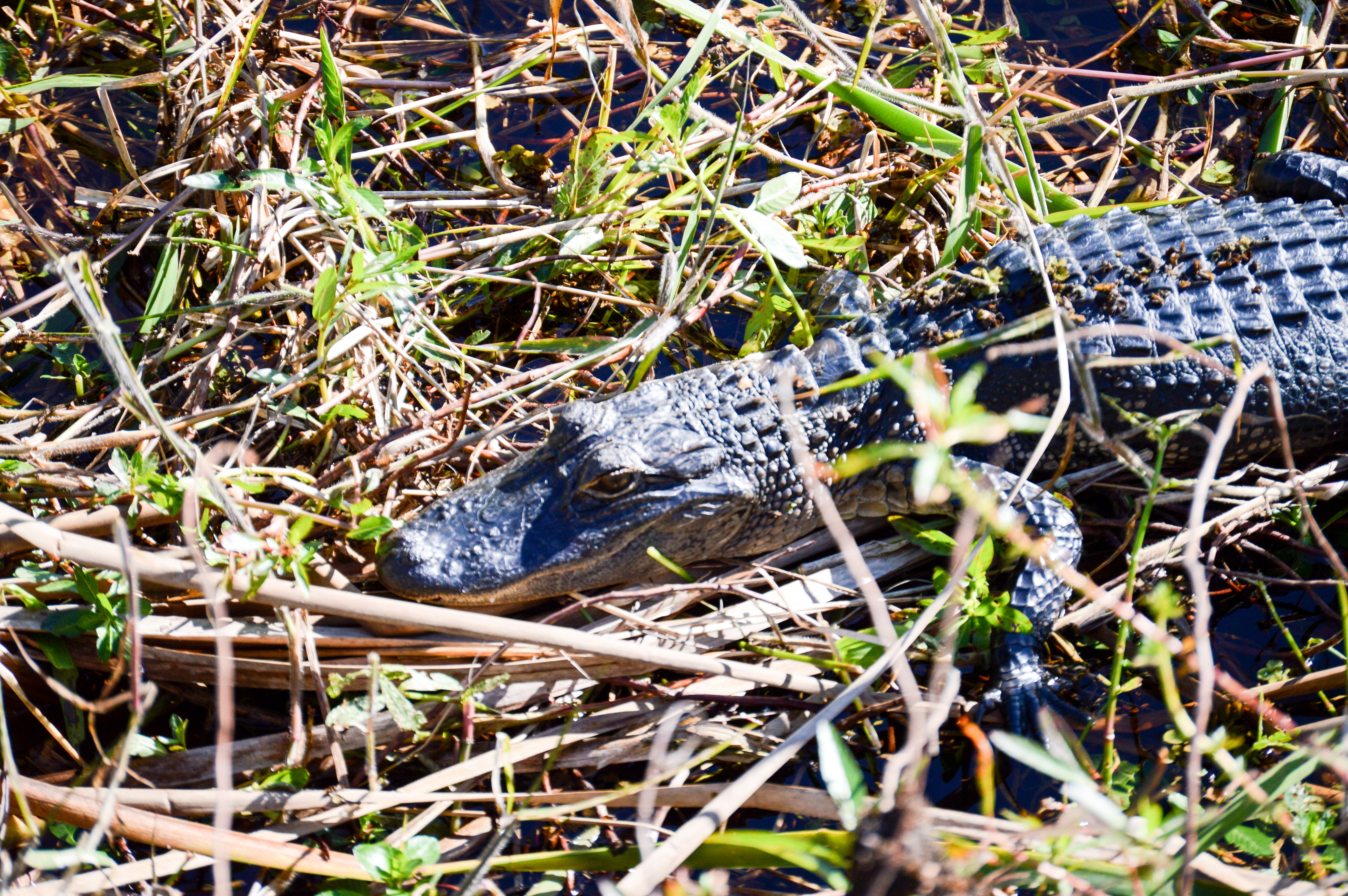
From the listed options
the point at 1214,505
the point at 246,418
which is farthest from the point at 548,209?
the point at 1214,505

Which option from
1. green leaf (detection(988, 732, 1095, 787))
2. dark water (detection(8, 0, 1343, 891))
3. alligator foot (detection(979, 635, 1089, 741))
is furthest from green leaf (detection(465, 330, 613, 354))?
green leaf (detection(988, 732, 1095, 787))

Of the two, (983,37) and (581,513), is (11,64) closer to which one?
(581,513)

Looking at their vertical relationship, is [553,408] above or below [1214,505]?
above

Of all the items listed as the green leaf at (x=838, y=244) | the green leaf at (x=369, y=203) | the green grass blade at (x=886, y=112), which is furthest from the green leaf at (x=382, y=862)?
the green grass blade at (x=886, y=112)

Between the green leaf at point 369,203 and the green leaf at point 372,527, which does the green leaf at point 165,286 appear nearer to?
the green leaf at point 369,203

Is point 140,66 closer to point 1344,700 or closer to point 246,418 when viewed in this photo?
point 246,418

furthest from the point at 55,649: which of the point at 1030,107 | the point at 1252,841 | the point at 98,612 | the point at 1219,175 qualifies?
the point at 1219,175
